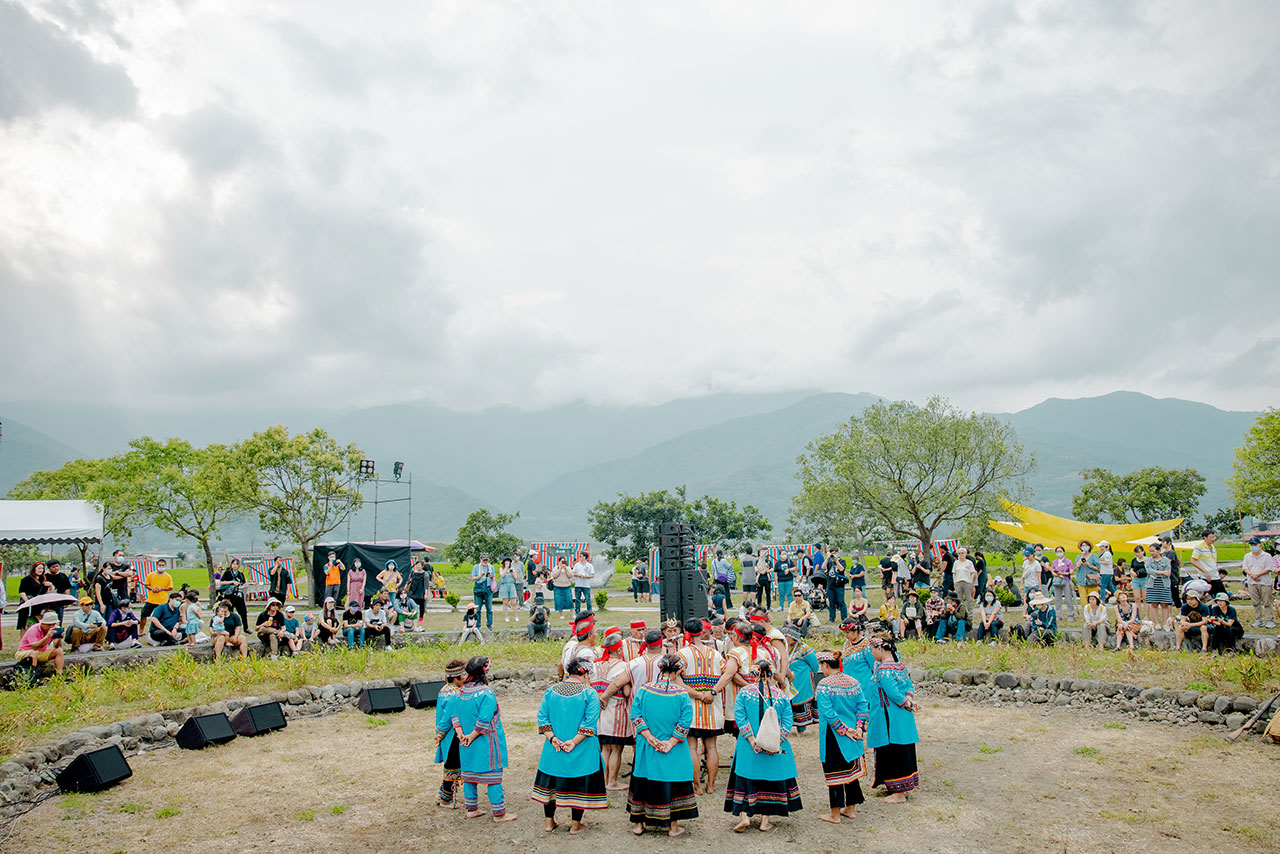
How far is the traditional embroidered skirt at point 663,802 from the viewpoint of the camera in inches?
296

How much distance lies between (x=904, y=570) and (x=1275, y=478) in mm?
23814

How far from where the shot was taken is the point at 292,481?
32.0 m

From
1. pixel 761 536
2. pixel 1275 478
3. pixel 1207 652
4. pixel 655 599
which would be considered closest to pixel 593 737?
pixel 1207 652

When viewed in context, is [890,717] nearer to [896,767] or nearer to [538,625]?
[896,767]

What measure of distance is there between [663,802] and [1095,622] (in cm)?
1132

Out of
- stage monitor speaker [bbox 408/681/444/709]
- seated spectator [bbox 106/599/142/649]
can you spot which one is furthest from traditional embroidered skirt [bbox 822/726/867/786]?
seated spectator [bbox 106/599/142/649]

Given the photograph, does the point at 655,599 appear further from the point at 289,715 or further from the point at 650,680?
the point at 650,680

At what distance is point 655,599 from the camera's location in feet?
97.1

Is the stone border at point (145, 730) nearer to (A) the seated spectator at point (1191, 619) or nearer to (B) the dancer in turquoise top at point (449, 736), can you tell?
(B) the dancer in turquoise top at point (449, 736)

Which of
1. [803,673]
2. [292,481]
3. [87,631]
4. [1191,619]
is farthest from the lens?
[292,481]

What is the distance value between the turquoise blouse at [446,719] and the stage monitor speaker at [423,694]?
18.6ft

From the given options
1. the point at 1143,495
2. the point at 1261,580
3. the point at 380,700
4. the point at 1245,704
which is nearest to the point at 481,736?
the point at 380,700

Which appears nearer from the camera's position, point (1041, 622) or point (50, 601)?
point (50, 601)

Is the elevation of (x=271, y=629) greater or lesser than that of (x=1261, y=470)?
lesser
